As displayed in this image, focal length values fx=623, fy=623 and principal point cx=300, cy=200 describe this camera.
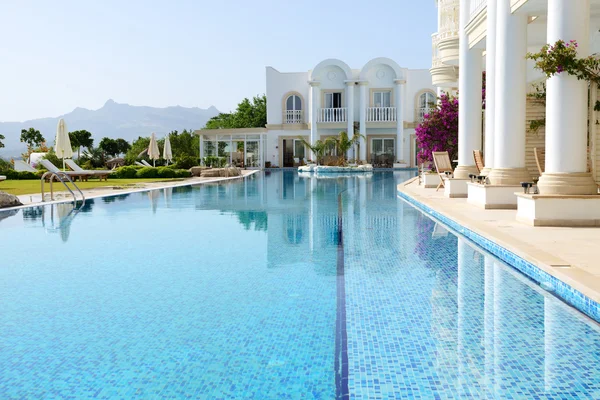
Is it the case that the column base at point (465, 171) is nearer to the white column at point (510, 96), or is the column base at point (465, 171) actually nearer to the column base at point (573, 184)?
the white column at point (510, 96)

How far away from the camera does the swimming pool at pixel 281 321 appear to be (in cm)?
349

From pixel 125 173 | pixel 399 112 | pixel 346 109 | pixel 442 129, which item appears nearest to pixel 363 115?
pixel 346 109

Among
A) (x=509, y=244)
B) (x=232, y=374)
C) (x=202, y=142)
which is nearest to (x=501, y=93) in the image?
(x=509, y=244)

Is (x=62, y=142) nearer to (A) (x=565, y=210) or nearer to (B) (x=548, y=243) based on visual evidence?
(A) (x=565, y=210)

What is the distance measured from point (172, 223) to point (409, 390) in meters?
7.81

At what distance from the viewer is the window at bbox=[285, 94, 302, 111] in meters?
39.3

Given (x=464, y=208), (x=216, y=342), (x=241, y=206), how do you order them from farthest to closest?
(x=241, y=206) → (x=464, y=208) → (x=216, y=342)

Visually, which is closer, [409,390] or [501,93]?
[409,390]

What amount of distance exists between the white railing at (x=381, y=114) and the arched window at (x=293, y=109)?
4.48 metres

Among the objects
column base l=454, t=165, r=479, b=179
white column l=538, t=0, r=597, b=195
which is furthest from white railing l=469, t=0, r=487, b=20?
white column l=538, t=0, r=597, b=195

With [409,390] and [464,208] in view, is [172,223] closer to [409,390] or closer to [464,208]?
[464,208]

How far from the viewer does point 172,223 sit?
10617 millimetres

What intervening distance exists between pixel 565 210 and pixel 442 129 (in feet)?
32.6

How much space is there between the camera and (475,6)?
519 inches
